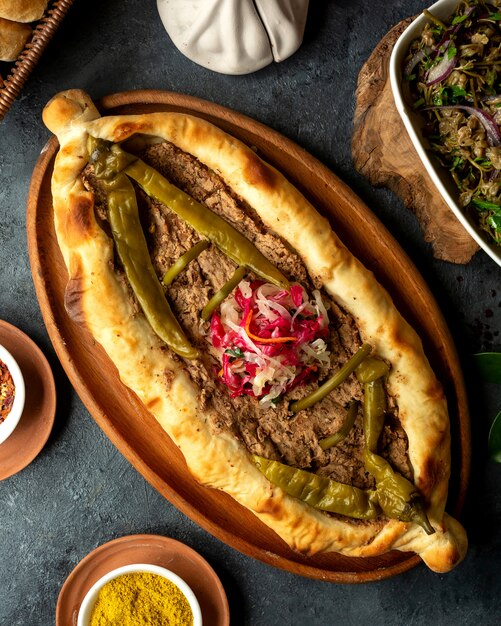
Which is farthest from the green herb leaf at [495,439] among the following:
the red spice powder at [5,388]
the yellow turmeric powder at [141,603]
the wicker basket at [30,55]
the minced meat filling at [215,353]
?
the wicker basket at [30,55]

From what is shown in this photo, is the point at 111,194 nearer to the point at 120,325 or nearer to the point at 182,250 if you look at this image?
the point at 182,250

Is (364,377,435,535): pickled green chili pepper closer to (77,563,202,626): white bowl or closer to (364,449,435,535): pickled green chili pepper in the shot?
(364,449,435,535): pickled green chili pepper

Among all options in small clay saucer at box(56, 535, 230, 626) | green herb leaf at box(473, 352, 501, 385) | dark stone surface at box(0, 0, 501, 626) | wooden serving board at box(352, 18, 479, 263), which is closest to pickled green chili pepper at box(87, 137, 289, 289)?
dark stone surface at box(0, 0, 501, 626)

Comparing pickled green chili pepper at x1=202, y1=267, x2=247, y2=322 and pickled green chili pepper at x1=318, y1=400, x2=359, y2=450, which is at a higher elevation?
pickled green chili pepper at x1=202, y1=267, x2=247, y2=322

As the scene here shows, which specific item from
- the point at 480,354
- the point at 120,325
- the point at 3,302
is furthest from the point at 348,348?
the point at 3,302

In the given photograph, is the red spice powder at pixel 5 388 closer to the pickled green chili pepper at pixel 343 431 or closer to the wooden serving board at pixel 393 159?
the pickled green chili pepper at pixel 343 431

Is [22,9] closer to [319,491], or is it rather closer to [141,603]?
[319,491]
